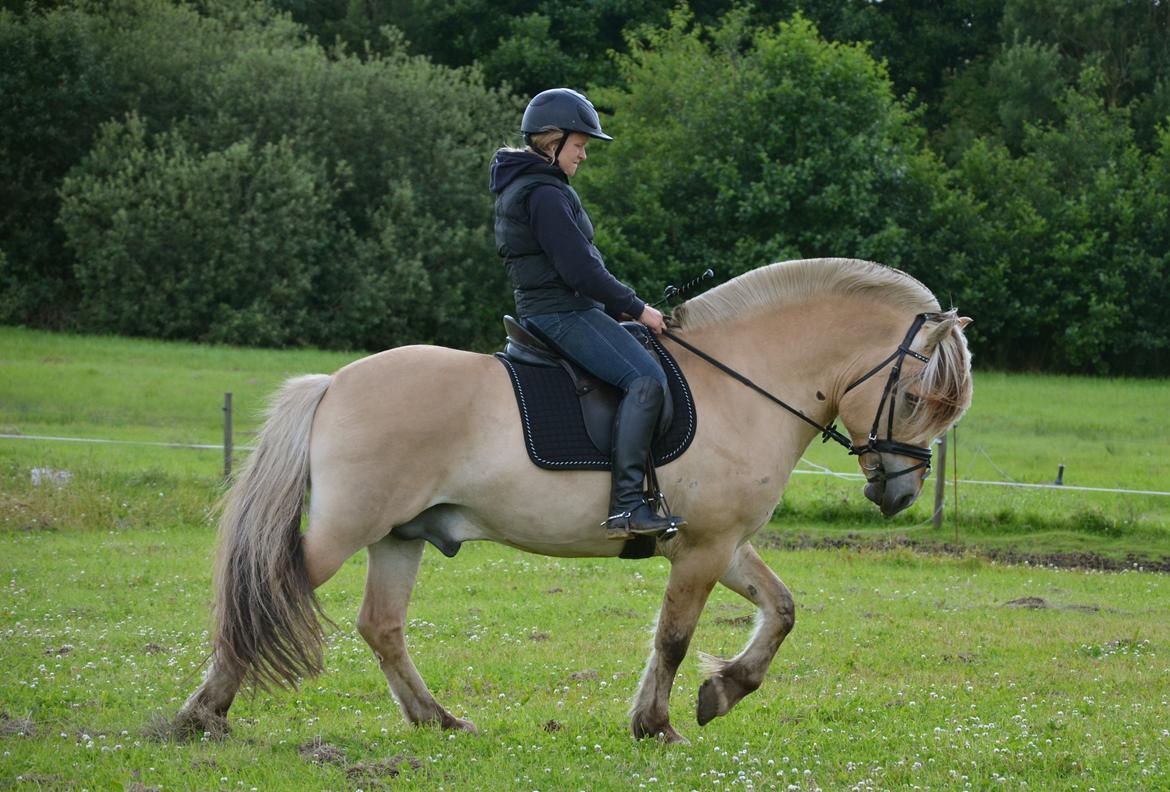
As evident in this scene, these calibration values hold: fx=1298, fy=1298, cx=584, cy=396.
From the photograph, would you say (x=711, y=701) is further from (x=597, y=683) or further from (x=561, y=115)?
(x=561, y=115)

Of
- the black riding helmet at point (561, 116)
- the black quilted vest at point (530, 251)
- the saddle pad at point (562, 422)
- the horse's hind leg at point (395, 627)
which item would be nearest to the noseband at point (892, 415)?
the saddle pad at point (562, 422)

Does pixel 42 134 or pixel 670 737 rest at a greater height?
pixel 42 134

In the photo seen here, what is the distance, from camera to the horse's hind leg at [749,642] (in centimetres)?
764

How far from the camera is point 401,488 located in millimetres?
7125

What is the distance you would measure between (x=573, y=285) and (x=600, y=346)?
387 mm

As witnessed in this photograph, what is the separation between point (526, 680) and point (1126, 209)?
38242mm

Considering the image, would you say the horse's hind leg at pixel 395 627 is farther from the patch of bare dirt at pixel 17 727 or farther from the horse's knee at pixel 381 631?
the patch of bare dirt at pixel 17 727

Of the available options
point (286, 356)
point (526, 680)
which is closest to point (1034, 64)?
point (286, 356)

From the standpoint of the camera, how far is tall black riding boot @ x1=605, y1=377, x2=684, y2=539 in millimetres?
7164

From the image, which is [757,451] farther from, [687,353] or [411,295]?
[411,295]

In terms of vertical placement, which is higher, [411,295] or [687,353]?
[687,353]

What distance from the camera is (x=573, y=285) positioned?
7.23m

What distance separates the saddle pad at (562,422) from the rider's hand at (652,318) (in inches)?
10.5

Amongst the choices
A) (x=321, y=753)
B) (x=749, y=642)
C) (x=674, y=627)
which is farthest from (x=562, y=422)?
(x=321, y=753)
